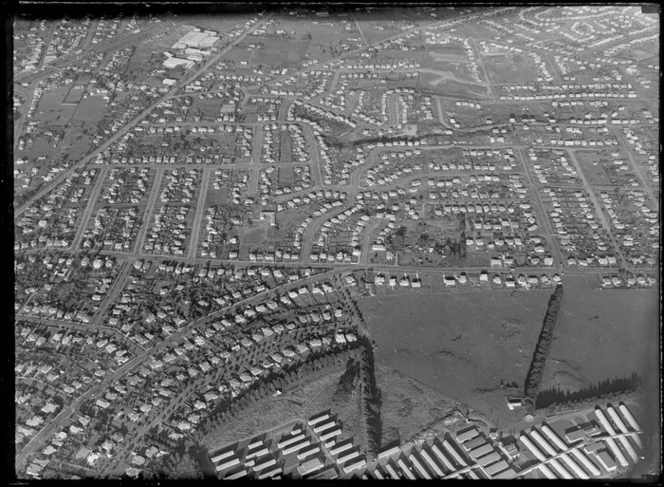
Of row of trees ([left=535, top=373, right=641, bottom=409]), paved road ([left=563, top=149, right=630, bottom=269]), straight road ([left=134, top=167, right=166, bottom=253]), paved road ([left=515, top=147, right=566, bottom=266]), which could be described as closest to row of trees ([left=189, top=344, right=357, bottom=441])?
row of trees ([left=535, top=373, right=641, bottom=409])

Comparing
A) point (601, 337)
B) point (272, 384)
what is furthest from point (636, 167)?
point (272, 384)

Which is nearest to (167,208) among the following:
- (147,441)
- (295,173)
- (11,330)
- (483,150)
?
(295,173)

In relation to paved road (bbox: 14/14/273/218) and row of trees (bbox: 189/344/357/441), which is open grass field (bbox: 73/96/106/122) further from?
row of trees (bbox: 189/344/357/441)

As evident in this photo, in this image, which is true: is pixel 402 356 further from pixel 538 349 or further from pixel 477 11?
pixel 477 11

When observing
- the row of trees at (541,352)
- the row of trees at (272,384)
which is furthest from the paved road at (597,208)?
the row of trees at (272,384)

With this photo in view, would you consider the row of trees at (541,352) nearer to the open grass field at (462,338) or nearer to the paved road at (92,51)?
the open grass field at (462,338)
